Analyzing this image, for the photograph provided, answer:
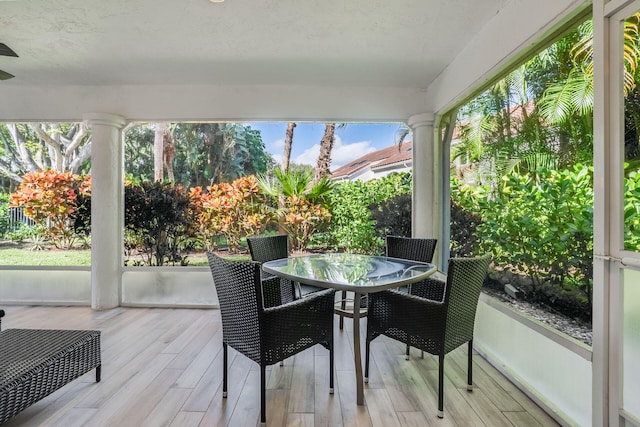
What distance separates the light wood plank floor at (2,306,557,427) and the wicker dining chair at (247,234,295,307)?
53 cm

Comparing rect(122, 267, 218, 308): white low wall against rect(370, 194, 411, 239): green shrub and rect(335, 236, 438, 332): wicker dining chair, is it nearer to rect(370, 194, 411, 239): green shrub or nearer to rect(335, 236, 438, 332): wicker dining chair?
rect(335, 236, 438, 332): wicker dining chair

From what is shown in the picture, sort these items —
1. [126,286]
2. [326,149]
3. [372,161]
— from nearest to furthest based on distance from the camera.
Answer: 1. [126,286]
2. [372,161]
3. [326,149]

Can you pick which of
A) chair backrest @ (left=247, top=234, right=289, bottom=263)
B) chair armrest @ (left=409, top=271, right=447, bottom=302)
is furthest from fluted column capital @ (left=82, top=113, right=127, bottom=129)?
chair armrest @ (left=409, top=271, right=447, bottom=302)

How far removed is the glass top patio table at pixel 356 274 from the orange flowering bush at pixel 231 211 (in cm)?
167

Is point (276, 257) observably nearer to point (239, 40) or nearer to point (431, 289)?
point (431, 289)

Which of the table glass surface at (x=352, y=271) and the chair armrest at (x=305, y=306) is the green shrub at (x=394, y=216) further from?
the chair armrest at (x=305, y=306)

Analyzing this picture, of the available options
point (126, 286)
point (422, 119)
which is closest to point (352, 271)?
point (422, 119)

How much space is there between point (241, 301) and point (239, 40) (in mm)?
2186

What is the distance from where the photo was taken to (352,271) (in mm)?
2252

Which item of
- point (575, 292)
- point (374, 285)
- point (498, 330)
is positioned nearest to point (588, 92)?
point (575, 292)

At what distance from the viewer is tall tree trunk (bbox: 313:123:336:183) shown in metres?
4.62

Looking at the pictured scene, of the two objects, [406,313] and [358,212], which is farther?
[358,212]

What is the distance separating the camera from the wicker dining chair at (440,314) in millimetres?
1816

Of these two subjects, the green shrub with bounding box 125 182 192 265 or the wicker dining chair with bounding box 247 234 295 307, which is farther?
the green shrub with bounding box 125 182 192 265
